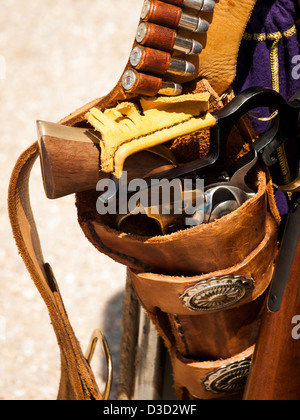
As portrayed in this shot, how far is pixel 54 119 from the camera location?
61.9 inches

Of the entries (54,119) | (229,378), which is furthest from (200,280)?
(54,119)

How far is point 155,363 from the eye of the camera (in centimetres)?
113

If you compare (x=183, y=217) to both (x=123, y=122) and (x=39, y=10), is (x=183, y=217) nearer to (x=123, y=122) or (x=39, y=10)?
(x=123, y=122)

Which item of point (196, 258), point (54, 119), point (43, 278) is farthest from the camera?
point (54, 119)

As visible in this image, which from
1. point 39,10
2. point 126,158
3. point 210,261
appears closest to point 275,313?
point 210,261

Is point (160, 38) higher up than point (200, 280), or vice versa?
point (160, 38)

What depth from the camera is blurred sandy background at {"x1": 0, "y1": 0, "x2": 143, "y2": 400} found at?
4.54 ft

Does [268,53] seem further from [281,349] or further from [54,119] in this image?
[54,119]

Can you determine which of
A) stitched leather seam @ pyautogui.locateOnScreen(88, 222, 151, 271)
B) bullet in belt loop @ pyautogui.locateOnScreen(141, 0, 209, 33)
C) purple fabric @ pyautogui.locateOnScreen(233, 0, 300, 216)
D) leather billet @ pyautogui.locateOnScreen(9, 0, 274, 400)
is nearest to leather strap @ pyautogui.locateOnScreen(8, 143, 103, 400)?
leather billet @ pyautogui.locateOnScreen(9, 0, 274, 400)

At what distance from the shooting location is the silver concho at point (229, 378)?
90cm

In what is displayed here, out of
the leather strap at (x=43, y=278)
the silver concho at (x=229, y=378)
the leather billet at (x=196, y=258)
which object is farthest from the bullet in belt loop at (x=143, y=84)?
the silver concho at (x=229, y=378)

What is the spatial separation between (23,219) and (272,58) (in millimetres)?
481

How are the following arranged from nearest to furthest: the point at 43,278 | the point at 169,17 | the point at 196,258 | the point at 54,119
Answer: the point at 169,17 → the point at 196,258 → the point at 43,278 → the point at 54,119

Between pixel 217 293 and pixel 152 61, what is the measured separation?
0.35 m
